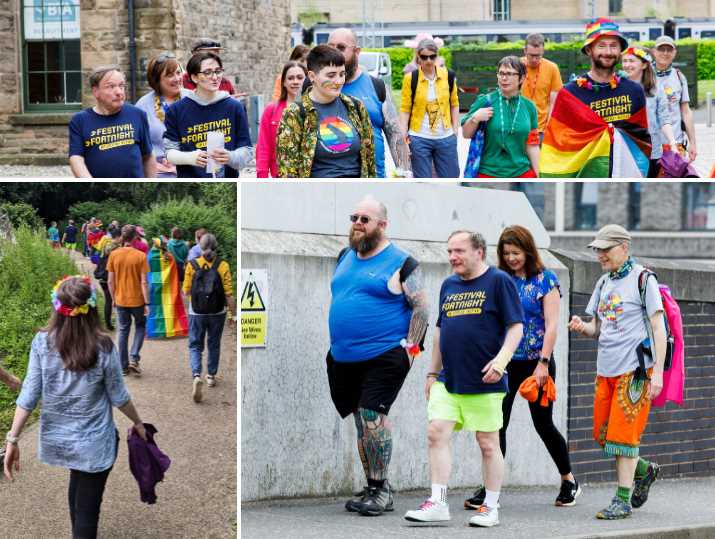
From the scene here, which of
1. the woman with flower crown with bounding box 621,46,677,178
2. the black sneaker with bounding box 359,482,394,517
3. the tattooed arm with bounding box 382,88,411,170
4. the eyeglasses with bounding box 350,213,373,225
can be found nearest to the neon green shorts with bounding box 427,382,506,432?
the black sneaker with bounding box 359,482,394,517

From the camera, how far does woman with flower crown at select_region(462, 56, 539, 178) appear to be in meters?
10.3

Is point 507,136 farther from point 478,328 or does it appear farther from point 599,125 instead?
point 478,328

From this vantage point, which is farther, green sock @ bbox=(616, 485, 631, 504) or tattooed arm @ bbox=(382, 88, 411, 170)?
tattooed arm @ bbox=(382, 88, 411, 170)

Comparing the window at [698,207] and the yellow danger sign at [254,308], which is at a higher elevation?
the yellow danger sign at [254,308]

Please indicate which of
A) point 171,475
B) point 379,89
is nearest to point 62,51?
point 379,89

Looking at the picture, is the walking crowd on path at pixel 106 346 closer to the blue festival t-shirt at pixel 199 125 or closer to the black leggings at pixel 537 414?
the black leggings at pixel 537 414

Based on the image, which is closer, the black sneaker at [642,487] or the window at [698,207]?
the black sneaker at [642,487]

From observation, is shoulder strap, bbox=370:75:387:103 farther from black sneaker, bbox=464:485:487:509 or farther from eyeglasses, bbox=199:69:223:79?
black sneaker, bbox=464:485:487:509

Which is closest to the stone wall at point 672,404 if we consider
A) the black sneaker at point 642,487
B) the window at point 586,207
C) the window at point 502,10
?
the black sneaker at point 642,487

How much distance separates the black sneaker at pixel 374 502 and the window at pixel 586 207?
86.4 ft

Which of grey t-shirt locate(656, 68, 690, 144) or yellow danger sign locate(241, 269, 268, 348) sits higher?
grey t-shirt locate(656, 68, 690, 144)

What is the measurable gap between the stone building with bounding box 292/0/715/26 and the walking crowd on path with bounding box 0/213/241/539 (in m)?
72.7

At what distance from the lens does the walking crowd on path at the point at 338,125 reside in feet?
28.0

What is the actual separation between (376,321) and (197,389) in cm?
110
